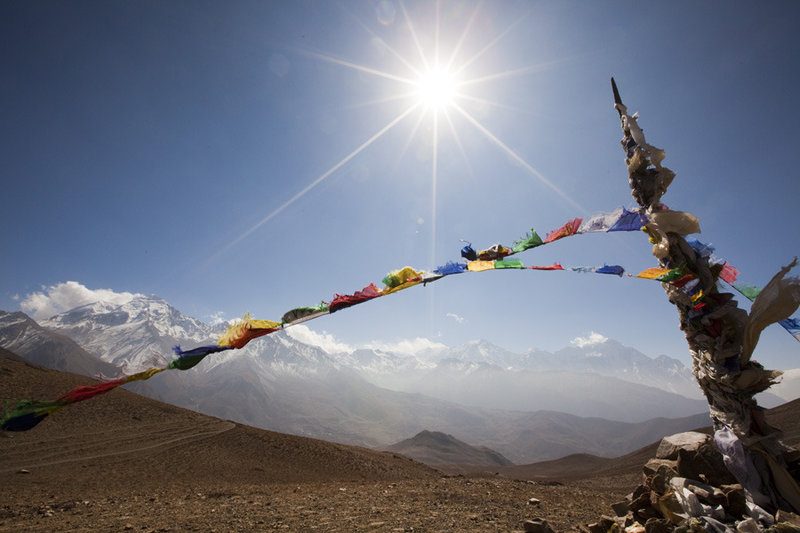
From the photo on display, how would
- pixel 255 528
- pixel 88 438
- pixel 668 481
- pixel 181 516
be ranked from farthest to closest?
pixel 88 438 → pixel 181 516 → pixel 255 528 → pixel 668 481

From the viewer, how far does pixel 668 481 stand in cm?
424

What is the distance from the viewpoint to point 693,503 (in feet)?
11.3

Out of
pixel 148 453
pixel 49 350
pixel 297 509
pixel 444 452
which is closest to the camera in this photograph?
pixel 297 509

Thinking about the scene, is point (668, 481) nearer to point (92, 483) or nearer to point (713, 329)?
point (713, 329)

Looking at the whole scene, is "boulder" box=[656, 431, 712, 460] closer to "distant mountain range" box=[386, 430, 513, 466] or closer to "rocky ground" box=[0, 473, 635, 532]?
"rocky ground" box=[0, 473, 635, 532]

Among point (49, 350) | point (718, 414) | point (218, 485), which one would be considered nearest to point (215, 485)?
point (218, 485)

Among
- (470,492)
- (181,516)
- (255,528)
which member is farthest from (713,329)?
(181,516)

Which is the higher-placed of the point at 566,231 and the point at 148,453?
the point at 566,231

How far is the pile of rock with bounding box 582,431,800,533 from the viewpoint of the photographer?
10.3ft

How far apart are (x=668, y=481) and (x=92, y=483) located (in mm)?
20010

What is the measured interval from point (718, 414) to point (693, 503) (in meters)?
1.03

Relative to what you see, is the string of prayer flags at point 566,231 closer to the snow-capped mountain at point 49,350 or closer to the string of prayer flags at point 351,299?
the string of prayer flags at point 351,299

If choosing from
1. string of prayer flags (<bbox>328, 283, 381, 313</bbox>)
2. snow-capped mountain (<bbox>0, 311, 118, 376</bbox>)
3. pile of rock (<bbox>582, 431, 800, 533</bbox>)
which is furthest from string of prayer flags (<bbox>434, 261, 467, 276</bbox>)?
snow-capped mountain (<bbox>0, 311, 118, 376</bbox>)

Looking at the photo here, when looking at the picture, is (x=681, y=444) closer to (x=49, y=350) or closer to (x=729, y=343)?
(x=729, y=343)
